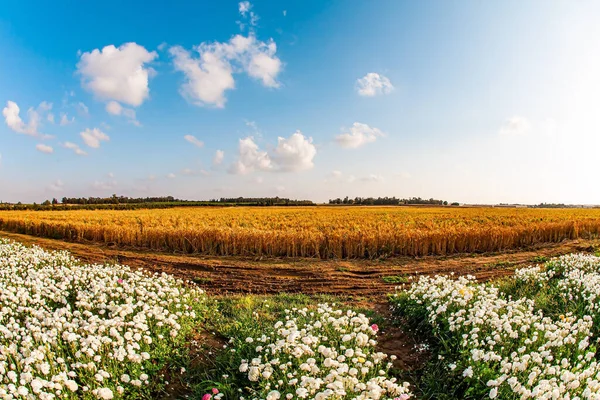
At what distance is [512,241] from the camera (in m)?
18.2

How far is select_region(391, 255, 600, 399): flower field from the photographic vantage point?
13.3ft

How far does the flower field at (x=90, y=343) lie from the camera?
167 inches

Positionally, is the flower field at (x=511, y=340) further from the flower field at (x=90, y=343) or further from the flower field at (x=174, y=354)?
the flower field at (x=90, y=343)

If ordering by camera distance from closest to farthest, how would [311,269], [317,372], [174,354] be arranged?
[317,372] → [174,354] → [311,269]

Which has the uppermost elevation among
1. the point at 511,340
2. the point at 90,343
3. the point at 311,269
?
the point at 90,343

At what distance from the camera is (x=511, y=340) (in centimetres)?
535

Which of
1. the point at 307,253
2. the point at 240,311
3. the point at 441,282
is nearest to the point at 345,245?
the point at 307,253

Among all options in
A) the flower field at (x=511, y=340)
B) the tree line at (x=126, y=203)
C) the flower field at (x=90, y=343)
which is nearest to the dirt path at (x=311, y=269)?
the flower field at (x=511, y=340)

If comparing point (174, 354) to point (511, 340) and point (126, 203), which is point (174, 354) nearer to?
point (511, 340)

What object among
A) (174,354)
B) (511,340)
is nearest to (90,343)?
(174,354)

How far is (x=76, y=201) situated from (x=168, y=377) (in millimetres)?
99783

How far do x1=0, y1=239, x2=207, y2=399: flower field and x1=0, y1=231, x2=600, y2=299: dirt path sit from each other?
148 inches

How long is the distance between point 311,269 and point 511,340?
865 cm

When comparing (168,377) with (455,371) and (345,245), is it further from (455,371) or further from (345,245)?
(345,245)
